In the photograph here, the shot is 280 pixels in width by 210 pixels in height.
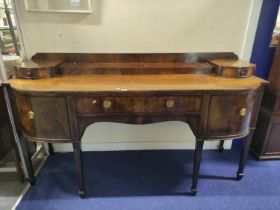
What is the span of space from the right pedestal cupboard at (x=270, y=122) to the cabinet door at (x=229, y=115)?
1.79 ft

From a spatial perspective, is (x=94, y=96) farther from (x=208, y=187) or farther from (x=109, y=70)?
(x=208, y=187)

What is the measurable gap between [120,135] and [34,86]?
95 cm

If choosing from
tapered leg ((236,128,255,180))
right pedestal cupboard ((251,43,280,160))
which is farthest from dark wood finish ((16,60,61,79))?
right pedestal cupboard ((251,43,280,160))

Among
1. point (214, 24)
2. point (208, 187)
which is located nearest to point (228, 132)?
point (208, 187)

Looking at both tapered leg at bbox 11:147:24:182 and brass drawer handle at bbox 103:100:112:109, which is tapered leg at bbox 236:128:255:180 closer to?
brass drawer handle at bbox 103:100:112:109

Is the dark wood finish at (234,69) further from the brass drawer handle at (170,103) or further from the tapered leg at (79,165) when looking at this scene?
the tapered leg at (79,165)

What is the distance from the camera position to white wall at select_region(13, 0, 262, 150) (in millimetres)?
1570

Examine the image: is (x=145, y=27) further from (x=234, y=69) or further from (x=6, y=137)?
(x=6, y=137)

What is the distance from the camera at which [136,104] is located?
1.25m

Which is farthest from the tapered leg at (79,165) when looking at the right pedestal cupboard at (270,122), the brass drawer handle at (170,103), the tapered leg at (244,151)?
the right pedestal cupboard at (270,122)

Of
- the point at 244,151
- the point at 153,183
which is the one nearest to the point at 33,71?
the point at 153,183

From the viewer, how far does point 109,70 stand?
1.50m

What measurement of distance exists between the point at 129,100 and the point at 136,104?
50mm

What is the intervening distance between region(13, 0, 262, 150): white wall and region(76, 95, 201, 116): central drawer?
604 mm
